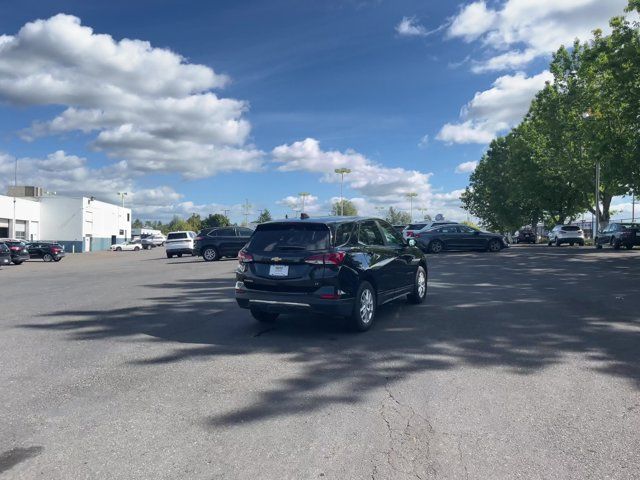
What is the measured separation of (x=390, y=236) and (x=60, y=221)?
73880 millimetres

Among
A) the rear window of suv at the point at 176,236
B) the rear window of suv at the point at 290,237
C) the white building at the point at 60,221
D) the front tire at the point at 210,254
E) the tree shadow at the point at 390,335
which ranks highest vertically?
the white building at the point at 60,221

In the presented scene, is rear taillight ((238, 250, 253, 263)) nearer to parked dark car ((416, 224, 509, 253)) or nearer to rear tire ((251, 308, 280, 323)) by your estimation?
rear tire ((251, 308, 280, 323))

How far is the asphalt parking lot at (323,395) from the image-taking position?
11.6ft

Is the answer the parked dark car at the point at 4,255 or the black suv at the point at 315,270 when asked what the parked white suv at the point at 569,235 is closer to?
the black suv at the point at 315,270

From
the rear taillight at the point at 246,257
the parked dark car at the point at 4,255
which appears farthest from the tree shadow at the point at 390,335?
the parked dark car at the point at 4,255

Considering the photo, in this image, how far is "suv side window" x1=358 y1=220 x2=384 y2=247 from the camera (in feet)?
26.3

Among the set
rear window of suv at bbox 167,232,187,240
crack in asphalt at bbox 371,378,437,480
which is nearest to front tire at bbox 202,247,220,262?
rear window of suv at bbox 167,232,187,240

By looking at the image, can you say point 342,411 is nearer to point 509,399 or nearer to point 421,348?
point 509,399

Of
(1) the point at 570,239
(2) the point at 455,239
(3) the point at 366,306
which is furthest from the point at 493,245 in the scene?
(3) the point at 366,306

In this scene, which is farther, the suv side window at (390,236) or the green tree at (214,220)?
the green tree at (214,220)

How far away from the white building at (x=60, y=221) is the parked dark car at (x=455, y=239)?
50790 millimetres

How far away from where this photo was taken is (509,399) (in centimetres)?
466

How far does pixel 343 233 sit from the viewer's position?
7.55 m

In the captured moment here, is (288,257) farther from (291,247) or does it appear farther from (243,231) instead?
(243,231)
